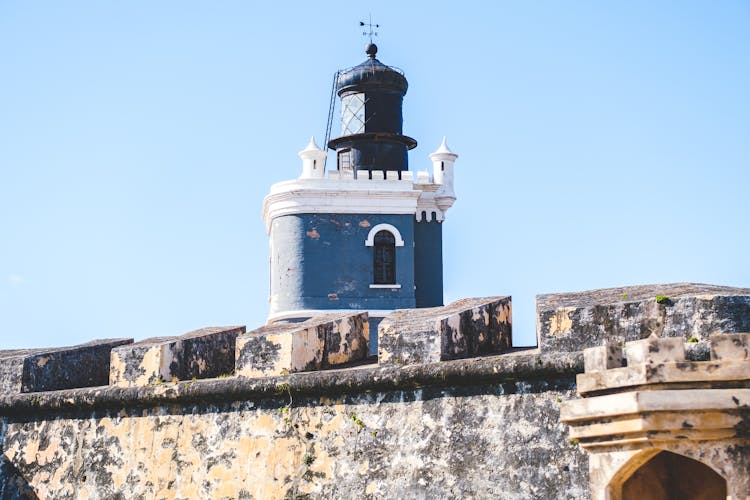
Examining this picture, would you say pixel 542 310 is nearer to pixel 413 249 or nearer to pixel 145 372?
pixel 145 372

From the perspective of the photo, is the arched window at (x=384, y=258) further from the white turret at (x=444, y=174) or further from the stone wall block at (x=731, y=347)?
the stone wall block at (x=731, y=347)

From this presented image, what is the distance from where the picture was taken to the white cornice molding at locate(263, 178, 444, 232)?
2827cm

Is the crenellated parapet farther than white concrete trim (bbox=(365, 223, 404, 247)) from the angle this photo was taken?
No

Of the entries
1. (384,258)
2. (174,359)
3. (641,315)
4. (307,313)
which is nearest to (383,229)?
(384,258)

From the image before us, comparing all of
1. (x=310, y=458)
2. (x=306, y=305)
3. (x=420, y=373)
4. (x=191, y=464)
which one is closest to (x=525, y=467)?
(x=420, y=373)

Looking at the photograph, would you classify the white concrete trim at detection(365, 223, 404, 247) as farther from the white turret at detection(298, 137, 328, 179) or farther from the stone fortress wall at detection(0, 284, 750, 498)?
the stone fortress wall at detection(0, 284, 750, 498)

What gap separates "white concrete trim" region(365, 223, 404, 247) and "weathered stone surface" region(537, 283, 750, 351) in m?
21.7

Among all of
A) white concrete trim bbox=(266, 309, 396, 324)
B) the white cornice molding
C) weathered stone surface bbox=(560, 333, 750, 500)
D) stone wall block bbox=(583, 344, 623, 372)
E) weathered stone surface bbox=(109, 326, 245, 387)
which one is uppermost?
the white cornice molding

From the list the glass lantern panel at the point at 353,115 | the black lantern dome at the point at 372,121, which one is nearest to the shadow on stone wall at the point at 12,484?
the black lantern dome at the point at 372,121

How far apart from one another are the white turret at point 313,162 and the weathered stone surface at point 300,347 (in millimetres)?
20711

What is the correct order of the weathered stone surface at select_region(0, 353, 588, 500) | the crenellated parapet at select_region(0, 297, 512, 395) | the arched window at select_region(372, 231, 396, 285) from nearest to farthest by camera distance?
the weathered stone surface at select_region(0, 353, 588, 500) < the crenellated parapet at select_region(0, 297, 512, 395) < the arched window at select_region(372, 231, 396, 285)

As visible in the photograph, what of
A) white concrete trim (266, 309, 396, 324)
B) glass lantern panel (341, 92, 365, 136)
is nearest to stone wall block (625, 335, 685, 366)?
white concrete trim (266, 309, 396, 324)

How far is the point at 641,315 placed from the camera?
6.39 m

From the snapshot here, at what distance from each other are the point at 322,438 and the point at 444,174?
24.0 meters
